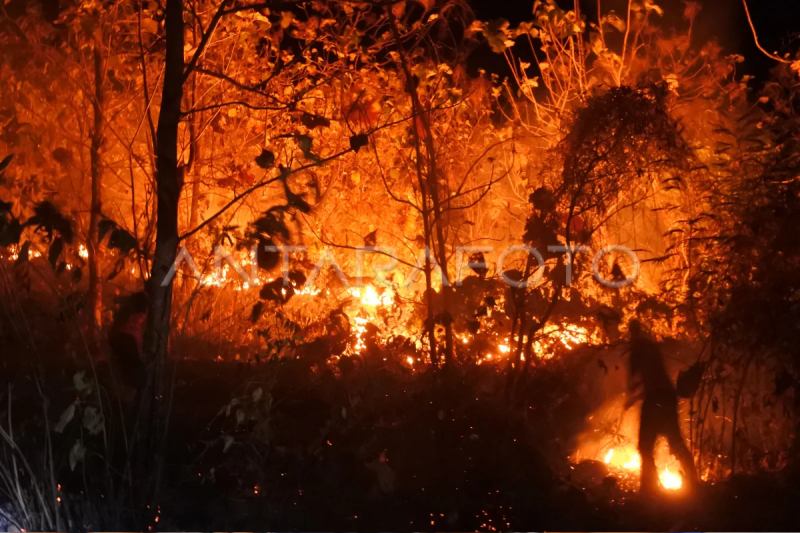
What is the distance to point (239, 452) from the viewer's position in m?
4.67

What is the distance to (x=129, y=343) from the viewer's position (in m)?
4.22

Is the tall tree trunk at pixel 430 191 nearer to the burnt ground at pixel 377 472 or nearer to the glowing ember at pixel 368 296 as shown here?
the burnt ground at pixel 377 472

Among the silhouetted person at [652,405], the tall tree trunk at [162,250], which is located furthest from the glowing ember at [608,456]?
the tall tree trunk at [162,250]

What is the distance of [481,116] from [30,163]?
388 cm

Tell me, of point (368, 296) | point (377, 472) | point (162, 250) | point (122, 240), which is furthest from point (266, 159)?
point (368, 296)

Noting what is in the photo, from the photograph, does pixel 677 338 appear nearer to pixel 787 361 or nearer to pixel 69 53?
pixel 787 361

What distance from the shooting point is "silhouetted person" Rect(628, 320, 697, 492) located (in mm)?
4957

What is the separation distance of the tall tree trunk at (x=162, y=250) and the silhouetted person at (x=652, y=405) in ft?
9.86

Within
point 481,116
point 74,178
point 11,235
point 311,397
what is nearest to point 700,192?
point 481,116

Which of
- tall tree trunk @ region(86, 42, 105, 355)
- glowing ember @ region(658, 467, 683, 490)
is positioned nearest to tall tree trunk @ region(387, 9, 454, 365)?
glowing ember @ region(658, 467, 683, 490)

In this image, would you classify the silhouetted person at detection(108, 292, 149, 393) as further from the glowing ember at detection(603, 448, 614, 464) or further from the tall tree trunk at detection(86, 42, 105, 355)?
the glowing ember at detection(603, 448, 614, 464)

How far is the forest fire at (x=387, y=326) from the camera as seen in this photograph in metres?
4.33

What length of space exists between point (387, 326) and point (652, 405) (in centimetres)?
187

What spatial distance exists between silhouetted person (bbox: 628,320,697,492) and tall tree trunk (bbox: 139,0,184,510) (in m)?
3.01
